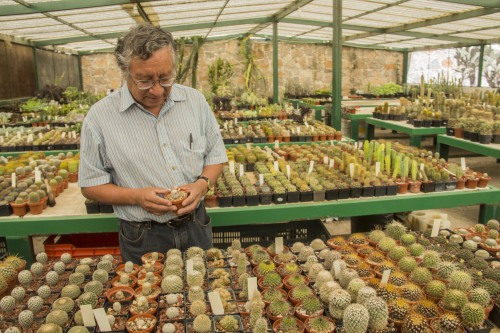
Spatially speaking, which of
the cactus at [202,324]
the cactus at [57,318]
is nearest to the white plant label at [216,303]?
the cactus at [202,324]

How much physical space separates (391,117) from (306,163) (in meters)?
4.74

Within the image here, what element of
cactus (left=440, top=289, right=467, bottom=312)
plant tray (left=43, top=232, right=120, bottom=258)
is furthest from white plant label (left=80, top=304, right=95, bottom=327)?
plant tray (left=43, top=232, right=120, bottom=258)

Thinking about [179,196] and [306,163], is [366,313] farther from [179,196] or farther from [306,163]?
[306,163]

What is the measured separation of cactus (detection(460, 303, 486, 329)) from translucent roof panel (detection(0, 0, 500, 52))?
261 inches

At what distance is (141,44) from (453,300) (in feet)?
6.17

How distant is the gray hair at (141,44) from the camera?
6.75 feet

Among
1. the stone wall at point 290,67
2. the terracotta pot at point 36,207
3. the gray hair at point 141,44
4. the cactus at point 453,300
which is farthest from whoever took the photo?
the stone wall at point 290,67

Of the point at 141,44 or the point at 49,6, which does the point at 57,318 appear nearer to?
the point at 141,44

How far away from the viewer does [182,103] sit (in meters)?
2.54

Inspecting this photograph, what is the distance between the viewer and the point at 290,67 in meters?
16.6

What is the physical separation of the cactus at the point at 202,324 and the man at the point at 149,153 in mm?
695

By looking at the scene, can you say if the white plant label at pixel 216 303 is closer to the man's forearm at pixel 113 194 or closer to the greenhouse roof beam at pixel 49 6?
the man's forearm at pixel 113 194

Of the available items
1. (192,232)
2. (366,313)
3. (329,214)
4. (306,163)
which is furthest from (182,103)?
(306,163)

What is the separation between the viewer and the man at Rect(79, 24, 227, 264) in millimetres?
2225
